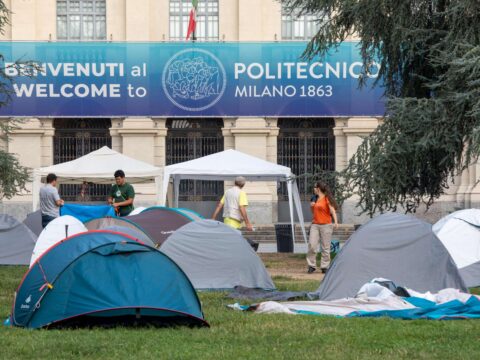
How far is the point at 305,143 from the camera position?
1467 inches

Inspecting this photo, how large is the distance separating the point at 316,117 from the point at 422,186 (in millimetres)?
14279

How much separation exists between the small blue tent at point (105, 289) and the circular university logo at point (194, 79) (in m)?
23.3

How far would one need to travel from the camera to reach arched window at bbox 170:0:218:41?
36.7 metres

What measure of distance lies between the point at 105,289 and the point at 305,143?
2653cm

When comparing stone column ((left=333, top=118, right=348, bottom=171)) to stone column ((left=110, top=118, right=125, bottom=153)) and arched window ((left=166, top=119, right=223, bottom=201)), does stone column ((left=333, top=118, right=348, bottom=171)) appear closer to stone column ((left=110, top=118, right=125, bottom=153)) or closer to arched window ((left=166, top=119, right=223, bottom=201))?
arched window ((left=166, top=119, right=223, bottom=201))

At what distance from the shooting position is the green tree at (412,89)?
1852cm

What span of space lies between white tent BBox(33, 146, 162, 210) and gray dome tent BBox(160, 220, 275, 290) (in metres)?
10.7

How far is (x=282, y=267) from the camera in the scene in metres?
21.6

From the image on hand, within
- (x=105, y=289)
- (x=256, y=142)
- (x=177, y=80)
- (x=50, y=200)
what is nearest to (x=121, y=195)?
(x=50, y=200)

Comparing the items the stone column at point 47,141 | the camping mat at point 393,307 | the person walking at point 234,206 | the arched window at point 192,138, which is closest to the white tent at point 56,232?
the camping mat at point 393,307

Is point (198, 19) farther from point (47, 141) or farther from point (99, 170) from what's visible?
point (99, 170)

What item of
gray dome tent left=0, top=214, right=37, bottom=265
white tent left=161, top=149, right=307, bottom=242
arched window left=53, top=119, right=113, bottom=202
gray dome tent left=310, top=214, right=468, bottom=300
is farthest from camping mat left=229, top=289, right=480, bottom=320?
arched window left=53, top=119, right=113, bottom=202

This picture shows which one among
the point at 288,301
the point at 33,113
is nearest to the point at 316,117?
the point at 33,113

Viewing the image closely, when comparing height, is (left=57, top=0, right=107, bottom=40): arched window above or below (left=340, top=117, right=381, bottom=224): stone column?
above
